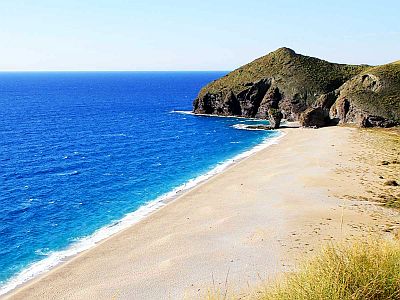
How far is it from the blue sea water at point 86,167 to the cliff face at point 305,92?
8783mm

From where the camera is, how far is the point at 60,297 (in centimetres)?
2627

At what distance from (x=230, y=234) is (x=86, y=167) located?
34.2m

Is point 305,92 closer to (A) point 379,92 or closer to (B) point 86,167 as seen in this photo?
(A) point 379,92

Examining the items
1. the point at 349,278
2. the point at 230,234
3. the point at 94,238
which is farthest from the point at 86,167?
the point at 349,278

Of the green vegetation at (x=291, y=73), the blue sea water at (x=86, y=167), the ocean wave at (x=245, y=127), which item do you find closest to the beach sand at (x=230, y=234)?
the blue sea water at (x=86, y=167)

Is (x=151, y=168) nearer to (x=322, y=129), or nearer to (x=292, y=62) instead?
(x=322, y=129)

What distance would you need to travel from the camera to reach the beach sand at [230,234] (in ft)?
88.4

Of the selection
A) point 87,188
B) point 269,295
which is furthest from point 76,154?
point 269,295

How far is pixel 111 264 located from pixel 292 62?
106 metres

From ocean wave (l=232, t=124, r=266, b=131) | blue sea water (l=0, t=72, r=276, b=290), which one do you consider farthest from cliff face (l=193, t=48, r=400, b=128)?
blue sea water (l=0, t=72, r=276, b=290)

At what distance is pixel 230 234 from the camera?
3478 cm

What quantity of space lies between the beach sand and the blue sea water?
4696 millimetres

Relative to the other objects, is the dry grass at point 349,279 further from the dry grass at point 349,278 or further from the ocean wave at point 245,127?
the ocean wave at point 245,127

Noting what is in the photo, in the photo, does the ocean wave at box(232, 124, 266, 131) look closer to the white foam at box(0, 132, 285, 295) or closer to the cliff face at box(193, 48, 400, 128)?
the cliff face at box(193, 48, 400, 128)
